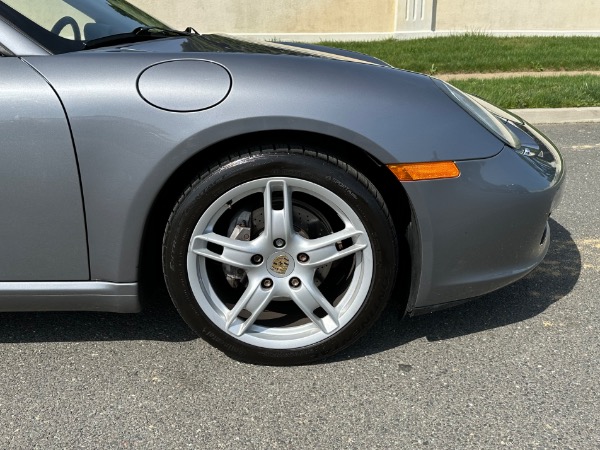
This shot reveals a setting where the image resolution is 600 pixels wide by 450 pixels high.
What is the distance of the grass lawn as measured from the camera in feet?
23.4

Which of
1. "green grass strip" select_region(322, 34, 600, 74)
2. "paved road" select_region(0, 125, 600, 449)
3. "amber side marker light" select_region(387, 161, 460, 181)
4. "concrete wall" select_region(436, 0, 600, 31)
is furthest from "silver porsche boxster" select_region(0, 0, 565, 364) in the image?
"concrete wall" select_region(436, 0, 600, 31)

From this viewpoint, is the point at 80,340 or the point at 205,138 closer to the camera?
the point at 205,138

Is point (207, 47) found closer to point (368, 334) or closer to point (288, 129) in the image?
point (288, 129)

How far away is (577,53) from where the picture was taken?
1026 cm

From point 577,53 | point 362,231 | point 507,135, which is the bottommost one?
→ point 577,53

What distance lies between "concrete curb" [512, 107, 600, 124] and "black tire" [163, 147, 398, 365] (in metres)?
4.97

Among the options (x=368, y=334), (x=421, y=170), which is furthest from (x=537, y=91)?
(x=421, y=170)

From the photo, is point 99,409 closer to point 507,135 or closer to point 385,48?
point 507,135

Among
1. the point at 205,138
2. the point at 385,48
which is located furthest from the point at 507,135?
the point at 385,48

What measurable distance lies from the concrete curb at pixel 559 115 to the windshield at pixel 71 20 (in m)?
4.70

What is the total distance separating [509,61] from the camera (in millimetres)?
9523

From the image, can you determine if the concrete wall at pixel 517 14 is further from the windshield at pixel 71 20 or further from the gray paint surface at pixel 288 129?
the gray paint surface at pixel 288 129

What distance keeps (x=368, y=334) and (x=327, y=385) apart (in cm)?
40

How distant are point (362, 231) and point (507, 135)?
0.73m
